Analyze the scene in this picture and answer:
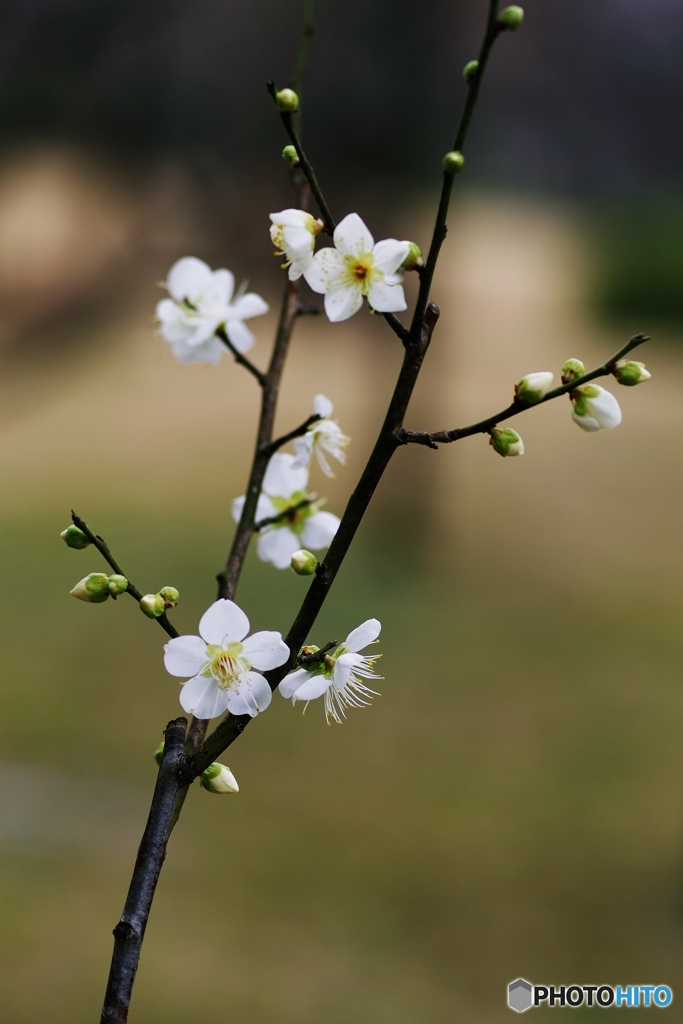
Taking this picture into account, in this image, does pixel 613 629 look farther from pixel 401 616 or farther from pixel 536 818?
pixel 536 818

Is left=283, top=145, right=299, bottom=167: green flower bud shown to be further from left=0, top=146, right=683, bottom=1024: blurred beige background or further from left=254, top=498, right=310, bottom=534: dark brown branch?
left=0, top=146, right=683, bottom=1024: blurred beige background

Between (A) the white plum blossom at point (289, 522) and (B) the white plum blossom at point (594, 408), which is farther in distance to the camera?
(A) the white plum blossom at point (289, 522)

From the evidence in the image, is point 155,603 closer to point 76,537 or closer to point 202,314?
point 76,537

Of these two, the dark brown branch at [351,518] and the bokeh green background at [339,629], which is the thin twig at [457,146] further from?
the bokeh green background at [339,629]

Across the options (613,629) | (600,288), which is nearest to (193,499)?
(613,629)
